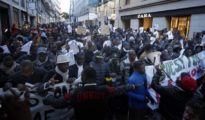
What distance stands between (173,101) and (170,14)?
18.5 m

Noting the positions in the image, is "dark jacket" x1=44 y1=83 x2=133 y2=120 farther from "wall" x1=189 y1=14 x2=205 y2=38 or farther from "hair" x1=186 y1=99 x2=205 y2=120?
"wall" x1=189 y1=14 x2=205 y2=38

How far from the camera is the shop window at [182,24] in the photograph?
19031 mm

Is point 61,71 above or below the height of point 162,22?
below

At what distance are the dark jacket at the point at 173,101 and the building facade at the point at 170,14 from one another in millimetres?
12708

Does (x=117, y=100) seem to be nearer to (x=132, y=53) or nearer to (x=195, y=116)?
(x=132, y=53)

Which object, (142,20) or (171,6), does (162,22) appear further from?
(142,20)

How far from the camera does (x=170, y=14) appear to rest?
2147cm

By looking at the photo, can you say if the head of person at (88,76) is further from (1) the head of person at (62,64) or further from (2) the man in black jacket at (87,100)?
(1) the head of person at (62,64)

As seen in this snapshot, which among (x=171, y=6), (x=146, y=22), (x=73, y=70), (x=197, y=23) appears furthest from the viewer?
(x=146, y=22)

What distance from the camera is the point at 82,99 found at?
137 inches

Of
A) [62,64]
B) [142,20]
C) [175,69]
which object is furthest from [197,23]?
[142,20]

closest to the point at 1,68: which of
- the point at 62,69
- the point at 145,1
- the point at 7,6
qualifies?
the point at 62,69

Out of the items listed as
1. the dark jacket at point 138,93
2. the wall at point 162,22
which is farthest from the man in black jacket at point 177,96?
the wall at point 162,22

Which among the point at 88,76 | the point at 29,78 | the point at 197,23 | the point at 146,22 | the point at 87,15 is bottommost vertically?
the point at 29,78
